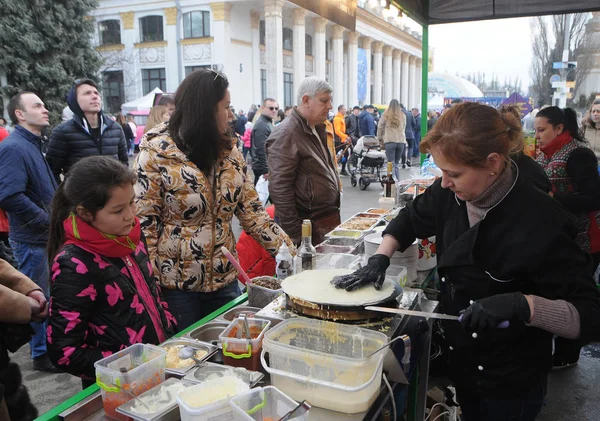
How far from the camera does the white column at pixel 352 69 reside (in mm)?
32438

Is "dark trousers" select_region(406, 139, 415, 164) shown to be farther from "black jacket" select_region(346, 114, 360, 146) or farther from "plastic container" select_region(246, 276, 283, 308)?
"plastic container" select_region(246, 276, 283, 308)

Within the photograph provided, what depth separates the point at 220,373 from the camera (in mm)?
1456

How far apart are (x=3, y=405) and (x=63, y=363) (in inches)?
14.8

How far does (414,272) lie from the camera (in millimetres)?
2346

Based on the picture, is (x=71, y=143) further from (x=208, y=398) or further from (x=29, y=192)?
(x=208, y=398)

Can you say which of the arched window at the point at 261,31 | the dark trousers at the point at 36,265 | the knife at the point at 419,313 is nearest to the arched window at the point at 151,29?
the arched window at the point at 261,31

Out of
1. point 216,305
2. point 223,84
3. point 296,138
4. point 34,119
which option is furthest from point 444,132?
point 34,119

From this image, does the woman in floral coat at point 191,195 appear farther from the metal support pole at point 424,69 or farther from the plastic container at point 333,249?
the metal support pole at point 424,69

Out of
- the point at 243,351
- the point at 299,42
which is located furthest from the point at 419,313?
the point at 299,42

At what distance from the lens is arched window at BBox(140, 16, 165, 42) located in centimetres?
2645

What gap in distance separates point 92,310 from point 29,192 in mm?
2379

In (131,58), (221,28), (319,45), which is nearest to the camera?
(221,28)

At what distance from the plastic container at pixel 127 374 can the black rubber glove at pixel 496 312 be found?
995 mm

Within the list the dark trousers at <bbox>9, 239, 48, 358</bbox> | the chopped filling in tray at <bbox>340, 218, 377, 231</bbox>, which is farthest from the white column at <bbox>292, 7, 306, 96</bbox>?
the dark trousers at <bbox>9, 239, 48, 358</bbox>
